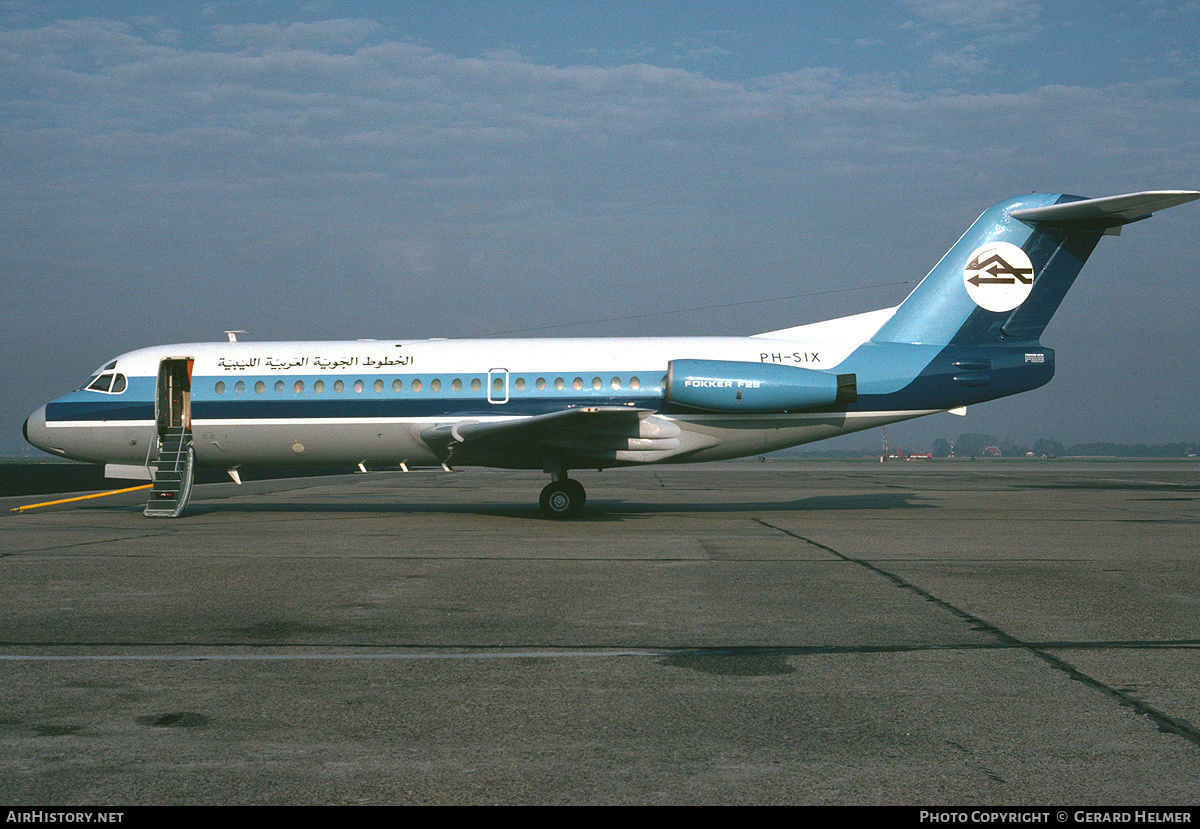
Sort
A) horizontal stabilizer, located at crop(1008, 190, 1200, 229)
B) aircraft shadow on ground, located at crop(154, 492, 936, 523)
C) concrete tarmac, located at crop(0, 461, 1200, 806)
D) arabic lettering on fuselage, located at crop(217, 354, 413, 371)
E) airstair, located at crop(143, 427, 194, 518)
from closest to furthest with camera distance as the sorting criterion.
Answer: concrete tarmac, located at crop(0, 461, 1200, 806) → horizontal stabilizer, located at crop(1008, 190, 1200, 229) → airstair, located at crop(143, 427, 194, 518) → arabic lettering on fuselage, located at crop(217, 354, 413, 371) → aircraft shadow on ground, located at crop(154, 492, 936, 523)

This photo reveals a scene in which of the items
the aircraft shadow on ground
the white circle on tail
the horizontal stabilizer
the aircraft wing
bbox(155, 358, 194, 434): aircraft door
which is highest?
the horizontal stabilizer

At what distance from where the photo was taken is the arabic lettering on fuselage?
18.5 meters

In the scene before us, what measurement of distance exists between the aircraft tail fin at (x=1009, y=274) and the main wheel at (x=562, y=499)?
693cm

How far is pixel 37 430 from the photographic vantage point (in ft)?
63.3

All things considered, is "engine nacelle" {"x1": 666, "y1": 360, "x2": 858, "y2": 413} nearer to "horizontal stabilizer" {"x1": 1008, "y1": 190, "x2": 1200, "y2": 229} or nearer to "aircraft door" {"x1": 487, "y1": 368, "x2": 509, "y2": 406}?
"aircraft door" {"x1": 487, "y1": 368, "x2": 509, "y2": 406}

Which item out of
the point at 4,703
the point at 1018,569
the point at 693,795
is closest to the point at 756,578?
the point at 1018,569

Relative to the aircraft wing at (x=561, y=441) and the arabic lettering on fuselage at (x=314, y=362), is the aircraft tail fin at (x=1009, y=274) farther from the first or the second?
the arabic lettering on fuselage at (x=314, y=362)

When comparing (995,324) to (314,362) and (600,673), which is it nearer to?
(314,362)

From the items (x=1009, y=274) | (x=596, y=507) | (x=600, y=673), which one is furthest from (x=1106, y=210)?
(x=600, y=673)

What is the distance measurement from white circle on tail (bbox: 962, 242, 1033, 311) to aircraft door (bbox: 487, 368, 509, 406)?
898 centimetres

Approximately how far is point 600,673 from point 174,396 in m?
16.5

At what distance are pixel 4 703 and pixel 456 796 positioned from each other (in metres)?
2.97

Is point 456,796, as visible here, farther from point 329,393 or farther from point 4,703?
point 329,393

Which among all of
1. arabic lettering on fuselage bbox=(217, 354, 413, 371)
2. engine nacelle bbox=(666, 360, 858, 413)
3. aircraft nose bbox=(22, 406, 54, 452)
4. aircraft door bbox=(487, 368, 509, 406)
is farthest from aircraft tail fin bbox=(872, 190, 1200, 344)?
aircraft nose bbox=(22, 406, 54, 452)
